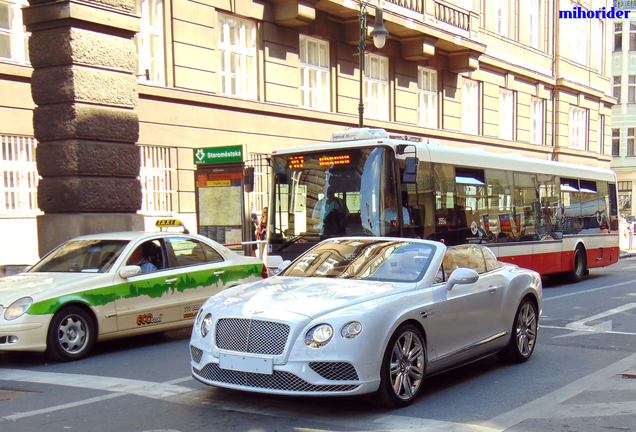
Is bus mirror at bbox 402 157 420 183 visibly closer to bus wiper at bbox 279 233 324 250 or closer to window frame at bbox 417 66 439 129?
bus wiper at bbox 279 233 324 250

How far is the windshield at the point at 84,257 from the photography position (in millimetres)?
8922

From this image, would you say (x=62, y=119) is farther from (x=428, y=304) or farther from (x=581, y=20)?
(x=581, y=20)

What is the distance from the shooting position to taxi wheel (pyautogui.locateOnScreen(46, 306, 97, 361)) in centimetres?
801

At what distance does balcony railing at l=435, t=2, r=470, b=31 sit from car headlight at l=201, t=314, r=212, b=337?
852 inches

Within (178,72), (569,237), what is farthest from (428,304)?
(178,72)

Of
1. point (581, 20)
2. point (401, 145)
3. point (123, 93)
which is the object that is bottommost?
point (401, 145)

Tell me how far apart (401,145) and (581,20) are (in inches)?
1280

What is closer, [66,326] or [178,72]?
[66,326]

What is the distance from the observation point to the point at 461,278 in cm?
652

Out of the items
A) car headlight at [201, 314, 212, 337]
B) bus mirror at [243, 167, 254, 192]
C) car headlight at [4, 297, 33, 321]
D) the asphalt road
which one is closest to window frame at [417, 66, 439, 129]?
bus mirror at [243, 167, 254, 192]

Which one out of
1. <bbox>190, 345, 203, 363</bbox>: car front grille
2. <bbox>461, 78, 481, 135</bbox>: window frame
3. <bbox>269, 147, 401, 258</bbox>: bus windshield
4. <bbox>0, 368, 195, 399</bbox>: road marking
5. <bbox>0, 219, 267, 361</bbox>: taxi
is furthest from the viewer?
<bbox>461, 78, 481, 135</bbox>: window frame

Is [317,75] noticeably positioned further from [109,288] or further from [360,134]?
[109,288]

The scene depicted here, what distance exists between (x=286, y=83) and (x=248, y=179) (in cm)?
735

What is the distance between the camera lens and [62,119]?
12.9m
